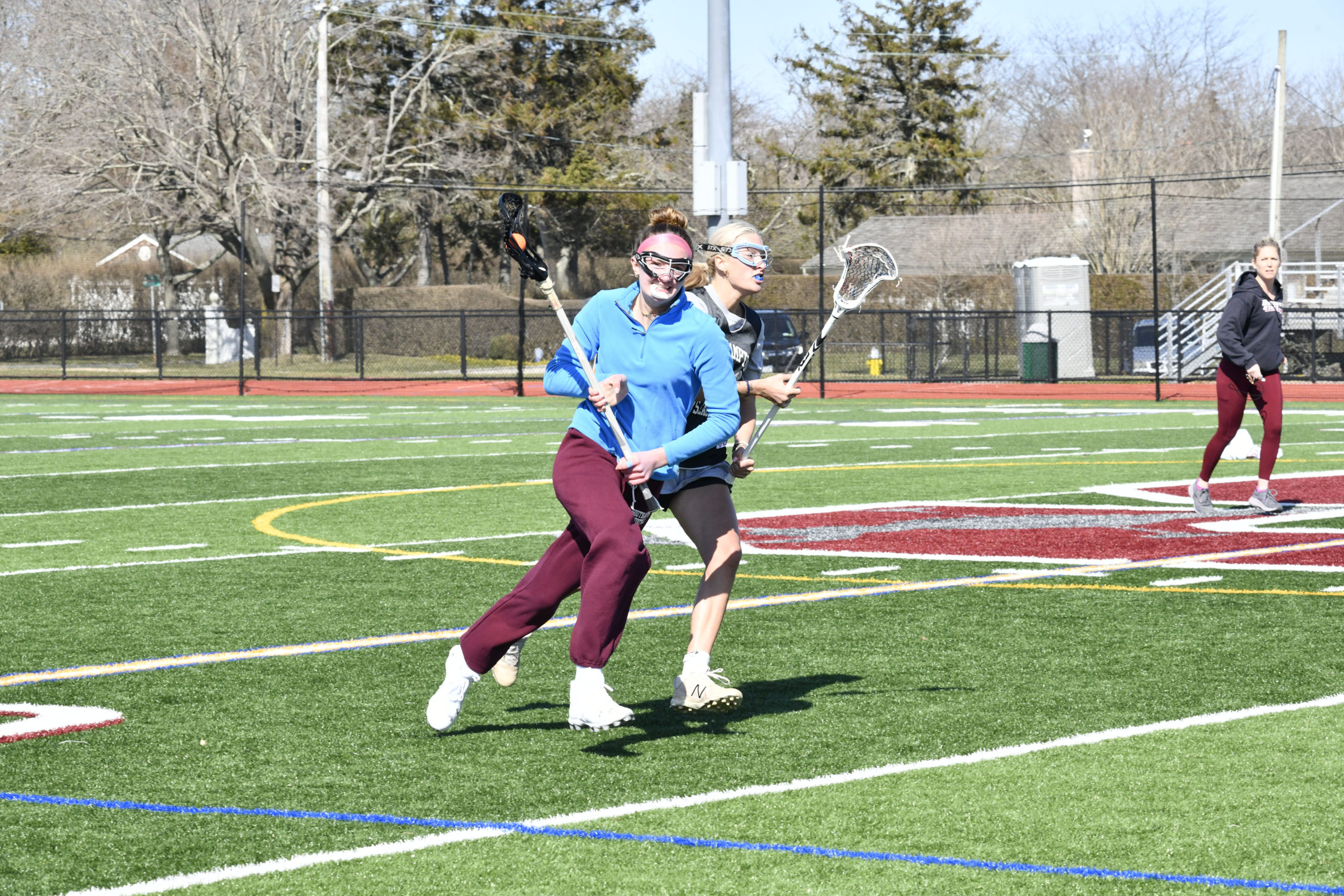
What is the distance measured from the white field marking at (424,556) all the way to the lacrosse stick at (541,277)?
497 centimetres

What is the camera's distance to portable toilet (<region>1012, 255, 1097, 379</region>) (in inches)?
1553

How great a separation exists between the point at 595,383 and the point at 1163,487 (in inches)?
406

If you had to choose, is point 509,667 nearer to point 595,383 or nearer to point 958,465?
point 595,383

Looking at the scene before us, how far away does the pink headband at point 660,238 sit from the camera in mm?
6250

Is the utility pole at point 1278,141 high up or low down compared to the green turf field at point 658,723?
up

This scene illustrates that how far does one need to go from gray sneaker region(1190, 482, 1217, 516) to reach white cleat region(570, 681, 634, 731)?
8.07 metres

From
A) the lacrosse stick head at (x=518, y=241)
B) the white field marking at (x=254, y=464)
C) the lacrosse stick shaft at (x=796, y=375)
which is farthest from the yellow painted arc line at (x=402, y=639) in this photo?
the white field marking at (x=254, y=464)

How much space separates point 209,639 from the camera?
27.5ft

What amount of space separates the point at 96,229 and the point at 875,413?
34.3m

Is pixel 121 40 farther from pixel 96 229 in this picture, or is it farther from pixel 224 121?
pixel 96 229

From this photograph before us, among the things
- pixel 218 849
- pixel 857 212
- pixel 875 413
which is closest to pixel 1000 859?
pixel 218 849

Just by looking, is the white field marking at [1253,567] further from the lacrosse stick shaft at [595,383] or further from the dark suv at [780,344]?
the dark suv at [780,344]

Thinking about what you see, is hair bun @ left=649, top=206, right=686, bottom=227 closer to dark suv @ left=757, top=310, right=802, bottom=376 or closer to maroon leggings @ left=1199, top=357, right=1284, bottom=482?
maroon leggings @ left=1199, top=357, right=1284, bottom=482

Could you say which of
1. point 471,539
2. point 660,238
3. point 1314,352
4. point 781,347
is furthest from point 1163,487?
point 781,347
